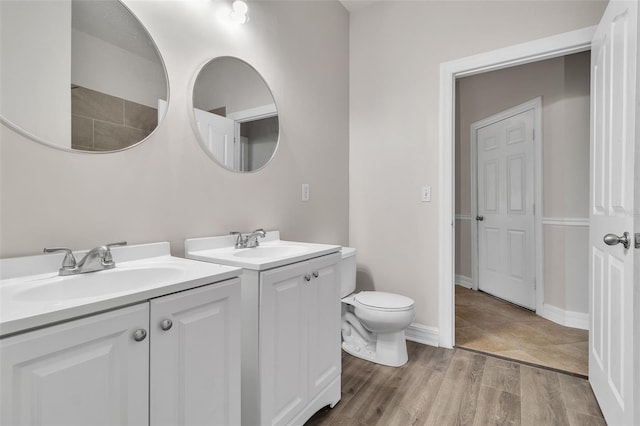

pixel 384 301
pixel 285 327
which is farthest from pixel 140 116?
pixel 384 301

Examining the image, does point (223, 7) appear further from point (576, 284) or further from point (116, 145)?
point (576, 284)

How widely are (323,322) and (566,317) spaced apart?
242 cm

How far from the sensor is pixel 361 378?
74.9 inches

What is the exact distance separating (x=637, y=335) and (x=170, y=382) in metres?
1.54

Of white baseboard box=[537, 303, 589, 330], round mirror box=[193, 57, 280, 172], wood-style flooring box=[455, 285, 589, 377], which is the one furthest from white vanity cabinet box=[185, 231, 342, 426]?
white baseboard box=[537, 303, 589, 330]

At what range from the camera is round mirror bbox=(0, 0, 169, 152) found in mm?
994

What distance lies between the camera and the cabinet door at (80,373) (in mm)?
622

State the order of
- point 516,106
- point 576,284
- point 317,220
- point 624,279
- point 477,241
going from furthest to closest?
1. point 477,241
2. point 516,106
3. point 576,284
4. point 317,220
5. point 624,279

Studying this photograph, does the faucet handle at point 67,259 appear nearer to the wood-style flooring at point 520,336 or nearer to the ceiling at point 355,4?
the wood-style flooring at point 520,336

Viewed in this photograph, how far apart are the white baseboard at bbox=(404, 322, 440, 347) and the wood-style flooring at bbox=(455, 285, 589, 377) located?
17cm

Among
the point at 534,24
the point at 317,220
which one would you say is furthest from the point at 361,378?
the point at 534,24

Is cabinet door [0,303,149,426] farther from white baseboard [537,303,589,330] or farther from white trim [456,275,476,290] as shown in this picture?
white trim [456,275,476,290]

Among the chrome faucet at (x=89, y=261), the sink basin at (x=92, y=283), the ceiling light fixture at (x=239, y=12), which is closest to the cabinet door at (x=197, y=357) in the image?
the sink basin at (x=92, y=283)

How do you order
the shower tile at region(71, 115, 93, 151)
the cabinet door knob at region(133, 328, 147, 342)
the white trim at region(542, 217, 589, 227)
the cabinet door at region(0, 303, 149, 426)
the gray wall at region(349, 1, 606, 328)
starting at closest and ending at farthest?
the cabinet door at region(0, 303, 149, 426) < the cabinet door knob at region(133, 328, 147, 342) < the shower tile at region(71, 115, 93, 151) < the gray wall at region(349, 1, 606, 328) < the white trim at region(542, 217, 589, 227)
